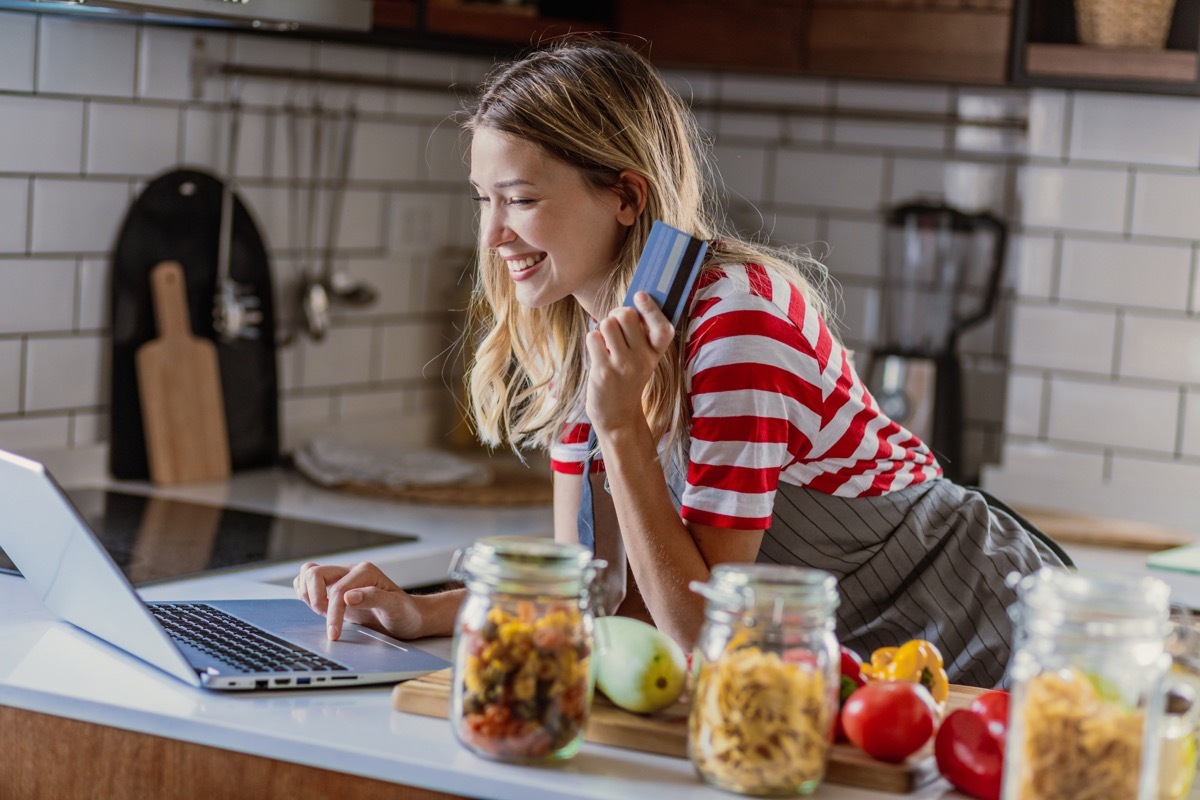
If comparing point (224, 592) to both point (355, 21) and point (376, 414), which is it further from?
point (376, 414)

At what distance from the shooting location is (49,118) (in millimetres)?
2338

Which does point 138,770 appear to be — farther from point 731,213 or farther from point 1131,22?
point 731,213

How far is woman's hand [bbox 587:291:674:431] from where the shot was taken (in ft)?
4.44

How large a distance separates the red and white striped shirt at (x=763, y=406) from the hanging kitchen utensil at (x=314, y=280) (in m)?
1.40

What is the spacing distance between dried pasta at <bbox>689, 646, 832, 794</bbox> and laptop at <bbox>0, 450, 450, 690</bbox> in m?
0.37

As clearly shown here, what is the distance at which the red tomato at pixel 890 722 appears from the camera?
113cm

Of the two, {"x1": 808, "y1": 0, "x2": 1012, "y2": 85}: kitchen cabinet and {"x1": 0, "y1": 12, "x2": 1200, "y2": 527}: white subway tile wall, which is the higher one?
{"x1": 808, "y1": 0, "x2": 1012, "y2": 85}: kitchen cabinet

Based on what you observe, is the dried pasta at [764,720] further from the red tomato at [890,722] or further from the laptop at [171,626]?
the laptop at [171,626]

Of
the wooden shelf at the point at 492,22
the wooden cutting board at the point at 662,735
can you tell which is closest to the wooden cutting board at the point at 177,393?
the wooden shelf at the point at 492,22

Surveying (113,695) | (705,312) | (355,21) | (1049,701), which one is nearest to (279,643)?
(113,695)

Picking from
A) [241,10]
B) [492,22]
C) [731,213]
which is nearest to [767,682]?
[241,10]

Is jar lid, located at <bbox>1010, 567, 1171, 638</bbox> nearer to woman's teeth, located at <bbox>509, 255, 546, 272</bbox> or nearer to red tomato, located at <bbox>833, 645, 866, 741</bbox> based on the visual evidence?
red tomato, located at <bbox>833, 645, 866, 741</bbox>

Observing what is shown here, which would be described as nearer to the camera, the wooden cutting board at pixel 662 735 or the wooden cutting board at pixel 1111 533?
the wooden cutting board at pixel 662 735

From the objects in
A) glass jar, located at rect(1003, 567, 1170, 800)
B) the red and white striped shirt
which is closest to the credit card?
the red and white striped shirt
